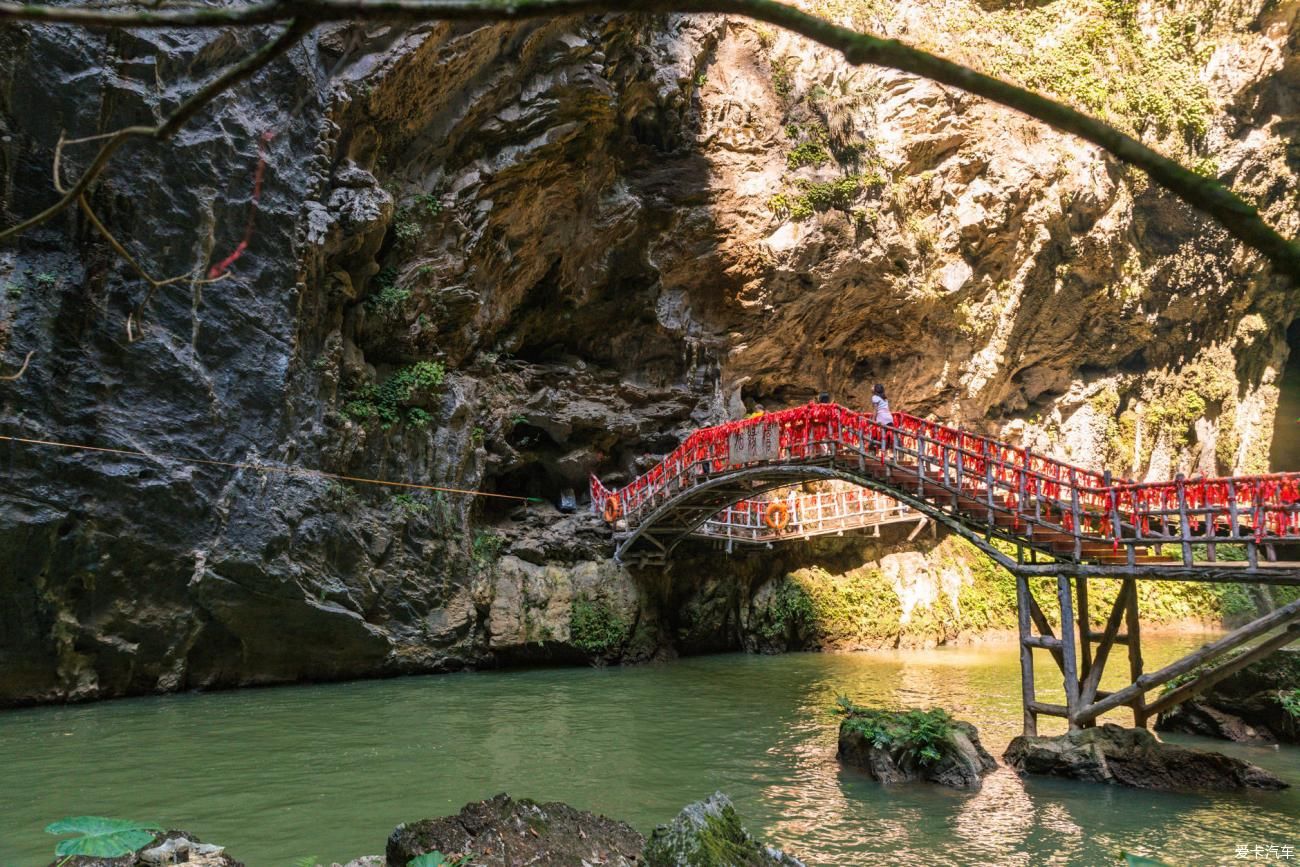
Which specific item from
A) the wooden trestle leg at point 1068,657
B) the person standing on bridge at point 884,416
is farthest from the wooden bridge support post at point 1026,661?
the person standing on bridge at point 884,416

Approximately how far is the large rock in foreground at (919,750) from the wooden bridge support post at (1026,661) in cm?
122

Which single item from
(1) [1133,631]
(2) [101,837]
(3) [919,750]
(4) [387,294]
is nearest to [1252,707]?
(1) [1133,631]

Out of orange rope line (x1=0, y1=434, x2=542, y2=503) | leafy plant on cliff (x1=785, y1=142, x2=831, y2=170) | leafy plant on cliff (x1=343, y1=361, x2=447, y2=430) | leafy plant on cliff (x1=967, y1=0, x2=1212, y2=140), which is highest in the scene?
leafy plant on cliff (x1=967, y1=0, x2=1212, y2=140)

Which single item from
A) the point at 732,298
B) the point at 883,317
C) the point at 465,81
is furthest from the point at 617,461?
the point at 465,81

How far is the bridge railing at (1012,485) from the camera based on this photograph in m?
8.55

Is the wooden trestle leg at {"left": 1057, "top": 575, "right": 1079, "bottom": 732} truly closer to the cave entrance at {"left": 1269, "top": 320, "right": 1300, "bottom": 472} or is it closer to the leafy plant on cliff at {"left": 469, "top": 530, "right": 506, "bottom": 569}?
the leafy plant on cliff at {"left": 469, "top": 530, "right": 506, "bottom": 569}

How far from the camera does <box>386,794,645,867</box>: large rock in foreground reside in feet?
12.7

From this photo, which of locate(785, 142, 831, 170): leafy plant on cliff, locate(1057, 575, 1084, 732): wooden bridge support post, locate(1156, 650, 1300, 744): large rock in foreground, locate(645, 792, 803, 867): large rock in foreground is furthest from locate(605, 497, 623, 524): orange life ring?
locate(645, 792, 803, 867): large rock in foreground

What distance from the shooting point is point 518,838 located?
4.02 metres

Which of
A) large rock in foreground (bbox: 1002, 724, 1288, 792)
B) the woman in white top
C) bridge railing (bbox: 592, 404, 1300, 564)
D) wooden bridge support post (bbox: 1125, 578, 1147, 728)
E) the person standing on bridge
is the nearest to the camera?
large rock in foreground (bbox: 1002, 724, 1288, 792)

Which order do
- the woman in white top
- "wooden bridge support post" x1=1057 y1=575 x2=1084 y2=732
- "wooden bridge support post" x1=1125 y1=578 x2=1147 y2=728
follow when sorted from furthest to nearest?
the woman in white top → "wooden bridge support post" x1=1125 y1=578 x2=1147 y2=728 → "wooden bridge support post" x1=1057 y1=575 x2=1084 y2=732

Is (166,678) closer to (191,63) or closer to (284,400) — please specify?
(284,400)

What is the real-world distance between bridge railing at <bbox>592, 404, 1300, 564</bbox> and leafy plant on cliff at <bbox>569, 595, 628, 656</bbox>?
3.21m

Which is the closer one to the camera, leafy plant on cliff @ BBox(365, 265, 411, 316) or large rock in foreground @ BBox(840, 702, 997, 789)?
large rock in foreground @ BBox(840, 702, 997, 789)
